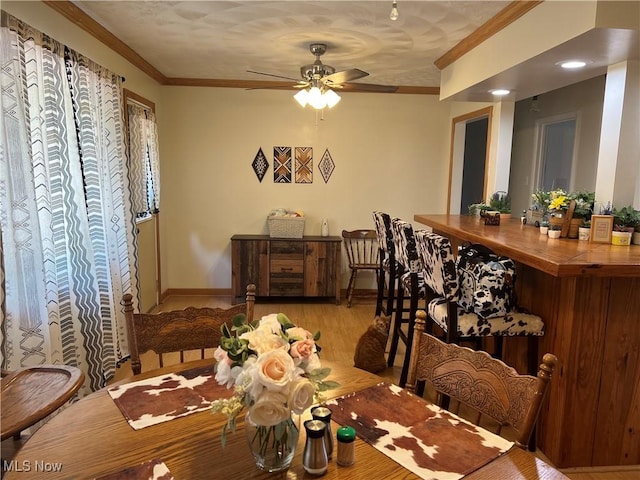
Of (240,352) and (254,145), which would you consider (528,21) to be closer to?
(240,352)

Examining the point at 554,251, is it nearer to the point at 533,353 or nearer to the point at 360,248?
the point at 533,353

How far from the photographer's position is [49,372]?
5.92 ft

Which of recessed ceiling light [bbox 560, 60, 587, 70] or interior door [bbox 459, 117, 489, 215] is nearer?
recessed ceiling light [bbox 560, 60, 587, 70]

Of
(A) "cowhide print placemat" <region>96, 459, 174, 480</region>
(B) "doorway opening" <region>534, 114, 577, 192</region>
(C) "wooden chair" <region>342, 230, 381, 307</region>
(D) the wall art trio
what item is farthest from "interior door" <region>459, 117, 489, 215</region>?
(A) "cowhide print placemat" <region>96, 459, 174, 480</region>

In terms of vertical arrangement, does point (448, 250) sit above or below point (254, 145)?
below

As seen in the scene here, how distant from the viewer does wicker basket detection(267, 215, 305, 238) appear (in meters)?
5.14

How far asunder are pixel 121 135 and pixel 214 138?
1.77 metres

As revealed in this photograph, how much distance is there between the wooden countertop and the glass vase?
143 cm

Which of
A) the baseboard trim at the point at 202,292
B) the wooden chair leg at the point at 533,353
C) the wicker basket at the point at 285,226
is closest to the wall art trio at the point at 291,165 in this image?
the wicker basket at the point at 285,226

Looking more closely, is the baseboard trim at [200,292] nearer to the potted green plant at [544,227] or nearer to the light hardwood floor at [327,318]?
the light hardwood floor at [327,318]

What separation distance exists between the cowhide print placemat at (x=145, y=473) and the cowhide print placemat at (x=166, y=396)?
0.18 metres

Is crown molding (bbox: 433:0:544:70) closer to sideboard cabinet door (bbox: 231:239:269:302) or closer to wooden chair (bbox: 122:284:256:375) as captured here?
wooden chair (bbox: 122:284:256:375)

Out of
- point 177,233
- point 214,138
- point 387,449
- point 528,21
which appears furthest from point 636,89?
point 177,233

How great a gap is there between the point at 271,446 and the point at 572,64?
2798 millimetres
